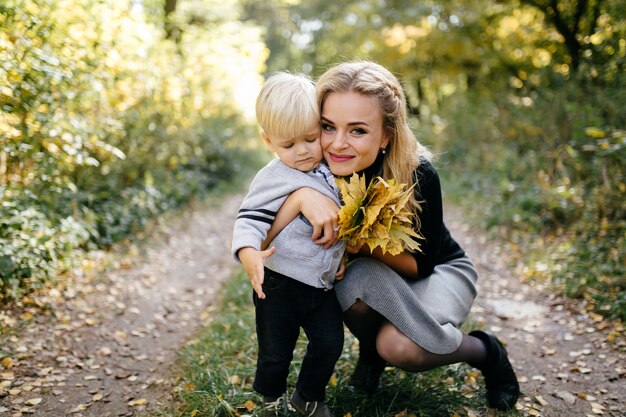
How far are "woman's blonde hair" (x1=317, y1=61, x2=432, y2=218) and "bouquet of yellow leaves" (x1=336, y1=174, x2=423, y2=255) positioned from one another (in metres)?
0.30

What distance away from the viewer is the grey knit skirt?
243 cm

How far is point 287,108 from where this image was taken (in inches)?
90.1

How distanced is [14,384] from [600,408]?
3.46m

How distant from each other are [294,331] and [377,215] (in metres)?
0.73

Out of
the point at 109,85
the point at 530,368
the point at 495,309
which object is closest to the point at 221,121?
the point at 109,85

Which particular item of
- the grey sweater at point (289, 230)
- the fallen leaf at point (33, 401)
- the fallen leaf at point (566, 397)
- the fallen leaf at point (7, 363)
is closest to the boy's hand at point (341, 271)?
the grey sweater at point (289, 230)

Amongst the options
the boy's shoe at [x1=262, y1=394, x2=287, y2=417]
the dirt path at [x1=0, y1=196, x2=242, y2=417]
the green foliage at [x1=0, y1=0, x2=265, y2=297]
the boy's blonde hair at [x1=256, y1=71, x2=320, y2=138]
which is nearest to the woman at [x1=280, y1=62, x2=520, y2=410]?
the boy's blonde hair at [x1=256, y1=71, x2=320, y2=138]

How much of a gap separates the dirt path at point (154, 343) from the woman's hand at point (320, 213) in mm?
1562

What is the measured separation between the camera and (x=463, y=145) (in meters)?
9.73

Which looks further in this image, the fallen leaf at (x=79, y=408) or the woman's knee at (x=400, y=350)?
the fallen leaf at (x=79, y=408)

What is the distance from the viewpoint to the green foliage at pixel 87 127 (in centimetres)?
363

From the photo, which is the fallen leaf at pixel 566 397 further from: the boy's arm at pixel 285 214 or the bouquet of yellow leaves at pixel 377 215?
the boy's arm at pixel 285 214

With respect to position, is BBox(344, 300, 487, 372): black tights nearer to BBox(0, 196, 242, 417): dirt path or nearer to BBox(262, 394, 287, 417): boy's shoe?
BBox(262, 394, 287, 417): boy's shoe

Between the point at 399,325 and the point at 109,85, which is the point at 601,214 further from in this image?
the point at 109,85
